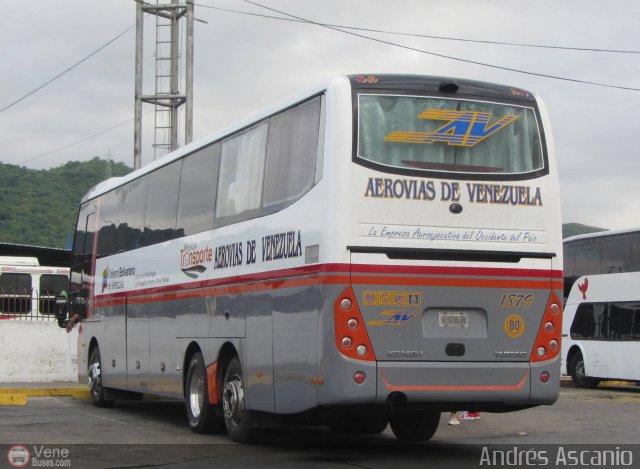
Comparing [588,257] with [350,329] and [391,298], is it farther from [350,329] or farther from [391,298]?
[350,329]

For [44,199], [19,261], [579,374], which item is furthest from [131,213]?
[44,199]

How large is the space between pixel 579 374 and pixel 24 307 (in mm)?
14690

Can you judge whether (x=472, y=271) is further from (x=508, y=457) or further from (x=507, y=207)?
(x=508, y=457)

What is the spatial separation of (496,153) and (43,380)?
15.5m

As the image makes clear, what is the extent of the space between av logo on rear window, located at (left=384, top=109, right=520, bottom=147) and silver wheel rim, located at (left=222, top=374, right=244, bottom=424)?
358cm

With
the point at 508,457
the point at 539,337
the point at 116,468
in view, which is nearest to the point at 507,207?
the point at 539,337

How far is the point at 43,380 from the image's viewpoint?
24.2m

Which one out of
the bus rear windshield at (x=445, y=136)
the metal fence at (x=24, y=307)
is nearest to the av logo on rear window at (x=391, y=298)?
the bus rear windshield at (x=445, y=136)

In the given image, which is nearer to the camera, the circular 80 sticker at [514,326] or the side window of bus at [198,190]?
the circular 80 sticker at [514,326]

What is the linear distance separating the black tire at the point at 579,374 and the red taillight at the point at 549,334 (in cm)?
1905

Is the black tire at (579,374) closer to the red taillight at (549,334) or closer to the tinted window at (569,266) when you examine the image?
the tinted window at (569,266)

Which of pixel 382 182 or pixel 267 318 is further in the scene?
pixel 267 318

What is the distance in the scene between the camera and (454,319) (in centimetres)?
1103

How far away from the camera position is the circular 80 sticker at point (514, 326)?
Result: 11180mm
